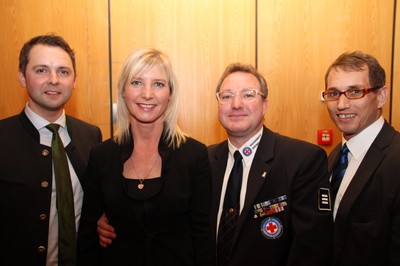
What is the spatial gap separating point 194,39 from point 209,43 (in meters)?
0.16

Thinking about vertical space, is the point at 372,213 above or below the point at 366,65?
below

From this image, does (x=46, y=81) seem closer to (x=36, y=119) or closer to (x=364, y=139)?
(x=36, y=119)

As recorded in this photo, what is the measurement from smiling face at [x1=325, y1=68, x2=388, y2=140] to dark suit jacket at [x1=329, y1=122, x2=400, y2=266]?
18 centimetres

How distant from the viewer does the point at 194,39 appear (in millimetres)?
3363

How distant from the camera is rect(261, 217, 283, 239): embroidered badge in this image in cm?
174

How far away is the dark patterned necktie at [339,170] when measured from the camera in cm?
192

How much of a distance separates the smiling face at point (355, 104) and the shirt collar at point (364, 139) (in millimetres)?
28

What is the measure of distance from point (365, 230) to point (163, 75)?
1321 mm

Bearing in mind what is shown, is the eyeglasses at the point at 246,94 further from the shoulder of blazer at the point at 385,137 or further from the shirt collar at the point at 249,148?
Answer: the shoulder of blazer at the point at 385,137

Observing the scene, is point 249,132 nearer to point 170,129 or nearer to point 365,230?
point 170,129

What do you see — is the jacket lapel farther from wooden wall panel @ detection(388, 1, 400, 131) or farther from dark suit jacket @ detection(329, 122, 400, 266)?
wooden wall panel @ detection(388, 1, 400, 131)

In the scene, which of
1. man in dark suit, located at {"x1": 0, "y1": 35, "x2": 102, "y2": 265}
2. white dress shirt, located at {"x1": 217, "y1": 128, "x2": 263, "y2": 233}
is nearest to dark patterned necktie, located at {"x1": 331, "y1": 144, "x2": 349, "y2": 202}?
white dress shirt, located at {"x1": 217, "y1": 128, "x2": 263, "y2": 233}

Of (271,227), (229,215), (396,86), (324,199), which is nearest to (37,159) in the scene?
(229,215)

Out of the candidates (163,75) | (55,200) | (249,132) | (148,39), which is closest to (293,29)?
(148,39)
